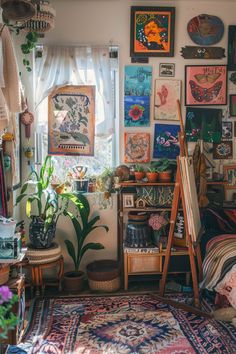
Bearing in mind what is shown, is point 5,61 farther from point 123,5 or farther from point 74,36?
point 123,5

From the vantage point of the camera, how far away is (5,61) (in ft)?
8.36

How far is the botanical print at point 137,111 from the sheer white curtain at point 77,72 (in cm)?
16

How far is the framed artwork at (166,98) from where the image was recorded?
4.00 m

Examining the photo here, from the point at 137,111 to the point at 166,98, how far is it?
0.32 m

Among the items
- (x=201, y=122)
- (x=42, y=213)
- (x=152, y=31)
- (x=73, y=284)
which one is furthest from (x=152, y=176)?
(x=152, y=31)

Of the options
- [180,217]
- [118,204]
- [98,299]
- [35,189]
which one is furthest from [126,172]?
[98,299]

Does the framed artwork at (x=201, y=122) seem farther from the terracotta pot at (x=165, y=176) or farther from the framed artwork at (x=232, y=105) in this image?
the terracotta pot at (x=165, y=176)

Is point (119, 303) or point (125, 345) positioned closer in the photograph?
point (125, 345)

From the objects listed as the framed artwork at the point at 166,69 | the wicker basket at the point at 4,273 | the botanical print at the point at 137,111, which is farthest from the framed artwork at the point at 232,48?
the wicker basket at the point at 4,273

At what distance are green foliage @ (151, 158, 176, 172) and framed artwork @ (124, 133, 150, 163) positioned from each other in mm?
152

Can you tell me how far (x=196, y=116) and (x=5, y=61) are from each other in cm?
212

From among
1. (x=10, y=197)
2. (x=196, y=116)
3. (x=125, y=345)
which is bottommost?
(x=125, y=345)

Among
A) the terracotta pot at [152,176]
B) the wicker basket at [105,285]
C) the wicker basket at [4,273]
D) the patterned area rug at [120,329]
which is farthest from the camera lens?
the terracotta pot at [152,176]

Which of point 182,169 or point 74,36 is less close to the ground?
point 74,36
